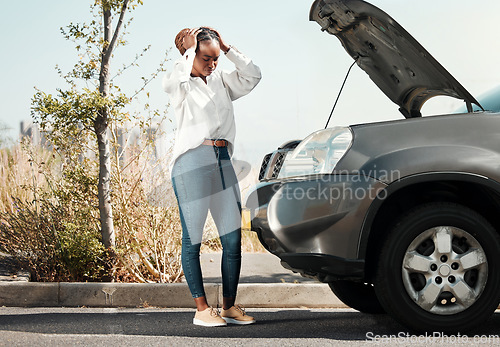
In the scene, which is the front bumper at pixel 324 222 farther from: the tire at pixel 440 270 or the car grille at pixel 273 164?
the car grille at pixel 273 164

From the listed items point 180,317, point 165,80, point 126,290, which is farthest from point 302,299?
point 165,80

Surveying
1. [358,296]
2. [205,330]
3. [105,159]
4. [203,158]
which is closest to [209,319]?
[205,330]

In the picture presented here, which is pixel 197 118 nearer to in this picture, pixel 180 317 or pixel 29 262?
pixel 180 317

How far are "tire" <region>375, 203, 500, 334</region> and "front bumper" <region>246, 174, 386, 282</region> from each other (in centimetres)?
22

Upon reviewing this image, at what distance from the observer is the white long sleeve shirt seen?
13.5 feet

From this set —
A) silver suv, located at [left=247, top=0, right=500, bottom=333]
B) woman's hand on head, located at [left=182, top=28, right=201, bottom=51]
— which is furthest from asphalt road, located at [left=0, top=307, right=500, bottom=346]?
woman's hand on head, located at [left=182, top=28, right=201, bottom=51]

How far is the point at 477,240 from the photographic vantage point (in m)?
3.58

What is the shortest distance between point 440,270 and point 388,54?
150 cm

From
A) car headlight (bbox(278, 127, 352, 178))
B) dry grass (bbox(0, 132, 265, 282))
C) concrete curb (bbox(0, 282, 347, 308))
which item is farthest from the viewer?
dry grass (bbox(0, 132, 265, 282))

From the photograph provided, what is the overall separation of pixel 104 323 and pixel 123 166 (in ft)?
8.02

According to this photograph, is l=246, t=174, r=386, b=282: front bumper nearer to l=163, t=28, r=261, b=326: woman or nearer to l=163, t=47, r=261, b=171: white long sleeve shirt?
l=163, t=28, r=261, b=326: woman

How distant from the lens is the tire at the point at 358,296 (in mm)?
4711

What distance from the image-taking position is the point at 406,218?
3.59 m

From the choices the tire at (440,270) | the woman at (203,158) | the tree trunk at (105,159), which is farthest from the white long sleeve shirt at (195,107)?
the tree trunk at (105,159)
